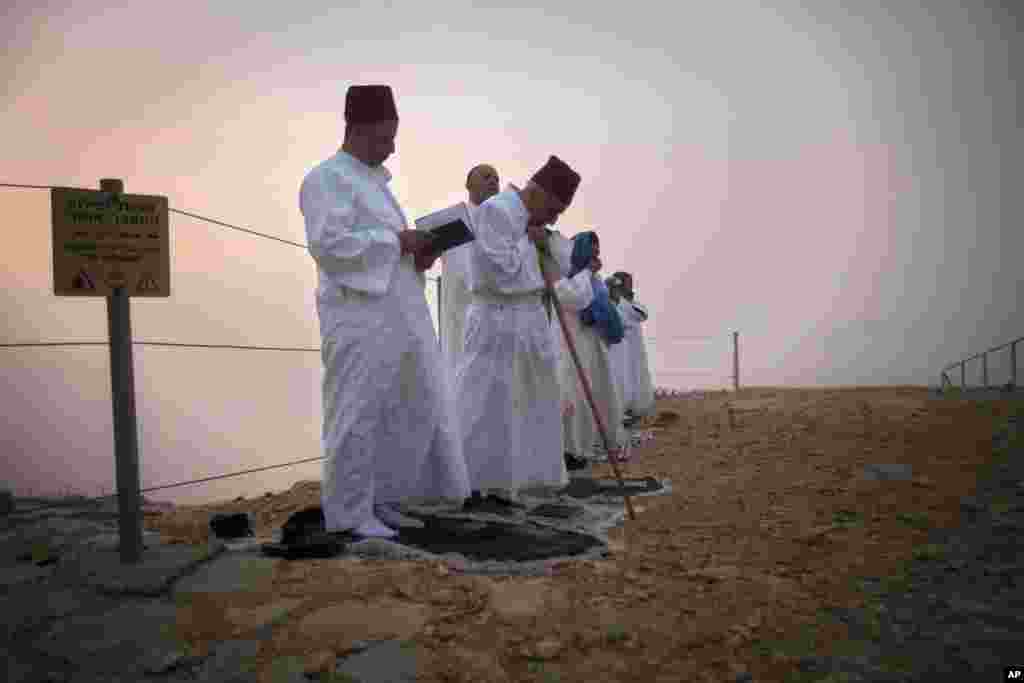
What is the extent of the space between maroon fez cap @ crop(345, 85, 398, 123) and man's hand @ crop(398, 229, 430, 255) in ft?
2.05

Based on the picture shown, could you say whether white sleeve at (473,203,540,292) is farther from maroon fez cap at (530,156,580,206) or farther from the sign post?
the sign post

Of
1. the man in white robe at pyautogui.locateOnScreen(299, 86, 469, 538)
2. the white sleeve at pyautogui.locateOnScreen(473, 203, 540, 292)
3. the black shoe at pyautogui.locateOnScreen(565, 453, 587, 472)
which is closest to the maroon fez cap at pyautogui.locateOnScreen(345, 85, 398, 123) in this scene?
the man in white robe at pyautogui.locateOnScreen(299, 86, 469, 538)

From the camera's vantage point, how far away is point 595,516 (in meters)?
4.30

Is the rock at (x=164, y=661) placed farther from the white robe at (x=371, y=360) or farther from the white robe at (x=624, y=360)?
the white robe at (x=624, y=360)

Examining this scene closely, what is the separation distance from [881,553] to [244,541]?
3011mm

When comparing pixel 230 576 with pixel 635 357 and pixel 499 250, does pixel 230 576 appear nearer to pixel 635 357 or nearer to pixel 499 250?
pixel 499 250

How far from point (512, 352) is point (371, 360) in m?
1.23

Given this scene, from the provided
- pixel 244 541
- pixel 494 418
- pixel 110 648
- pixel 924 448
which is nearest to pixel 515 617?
pixel 110 648

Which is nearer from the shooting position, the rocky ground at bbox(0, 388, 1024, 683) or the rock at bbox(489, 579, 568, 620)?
the rocky ground at bbox(0, 388, 1024, 683)

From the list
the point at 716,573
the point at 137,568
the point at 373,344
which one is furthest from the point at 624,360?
the point at 137,568

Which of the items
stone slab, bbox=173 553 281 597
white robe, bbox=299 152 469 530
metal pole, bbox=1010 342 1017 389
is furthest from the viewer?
metal pole, bbox=1010 342 1017 389

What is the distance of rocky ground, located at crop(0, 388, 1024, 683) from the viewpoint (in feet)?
7.27

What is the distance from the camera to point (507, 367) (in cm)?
460

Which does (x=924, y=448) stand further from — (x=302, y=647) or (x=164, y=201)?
(x=164, y=201)
